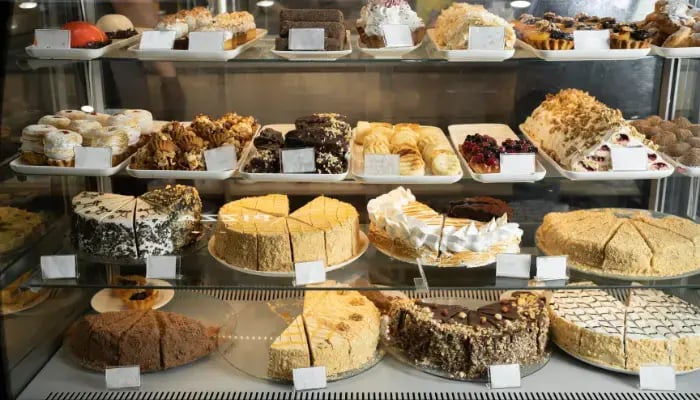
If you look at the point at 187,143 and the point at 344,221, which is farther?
the point at 344,221

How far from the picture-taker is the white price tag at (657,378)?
284 centimetres

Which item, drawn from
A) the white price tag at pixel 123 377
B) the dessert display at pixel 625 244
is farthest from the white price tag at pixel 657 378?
the white price tag at pixel 123 377

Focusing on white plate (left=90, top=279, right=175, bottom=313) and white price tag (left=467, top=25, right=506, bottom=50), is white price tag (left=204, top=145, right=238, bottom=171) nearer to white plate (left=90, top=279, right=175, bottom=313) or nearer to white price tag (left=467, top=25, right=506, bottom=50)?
white plate (left=90, top=279, right=175, bottom=313)

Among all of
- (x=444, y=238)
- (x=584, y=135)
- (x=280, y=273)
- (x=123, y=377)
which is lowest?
(x=123, y=377)

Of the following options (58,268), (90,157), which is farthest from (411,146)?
(58,268)

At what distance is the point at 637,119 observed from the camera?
326 cm

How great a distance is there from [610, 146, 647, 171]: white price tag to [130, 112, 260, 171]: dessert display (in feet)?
4.56

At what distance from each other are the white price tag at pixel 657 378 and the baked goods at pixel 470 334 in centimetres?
37

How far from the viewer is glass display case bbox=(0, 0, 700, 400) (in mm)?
2727

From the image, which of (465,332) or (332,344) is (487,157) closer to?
(465,332)

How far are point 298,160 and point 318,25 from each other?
497 millimetres

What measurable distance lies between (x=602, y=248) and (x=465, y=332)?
24.0 inches

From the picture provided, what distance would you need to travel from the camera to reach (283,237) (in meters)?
2.79

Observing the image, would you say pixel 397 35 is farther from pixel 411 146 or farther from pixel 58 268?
pixel 58 268
